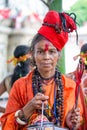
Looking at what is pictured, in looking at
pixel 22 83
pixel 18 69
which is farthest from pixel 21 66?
pixel 22 83

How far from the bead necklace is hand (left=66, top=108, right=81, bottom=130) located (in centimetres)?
6

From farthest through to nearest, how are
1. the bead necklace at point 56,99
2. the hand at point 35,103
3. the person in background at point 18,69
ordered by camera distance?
the person in background at point 18,69, the bead necklace at point 56,99, the hand at point 35,103

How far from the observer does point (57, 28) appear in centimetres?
304

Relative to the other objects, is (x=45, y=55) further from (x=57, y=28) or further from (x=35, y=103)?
(x=35, y=103)

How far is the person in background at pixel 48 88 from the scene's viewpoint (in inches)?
117

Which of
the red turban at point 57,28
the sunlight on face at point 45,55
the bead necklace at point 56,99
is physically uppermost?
the red turban at point 57,28

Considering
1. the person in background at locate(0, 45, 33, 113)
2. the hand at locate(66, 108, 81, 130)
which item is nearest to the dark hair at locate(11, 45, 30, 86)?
the person in background at locate(0, 45, 33, 113)

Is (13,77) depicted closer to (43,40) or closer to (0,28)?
(43,40)

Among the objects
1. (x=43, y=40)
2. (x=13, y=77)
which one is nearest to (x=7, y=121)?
(x=43, y=40)

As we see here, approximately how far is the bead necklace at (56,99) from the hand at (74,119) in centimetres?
6

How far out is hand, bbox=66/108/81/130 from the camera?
295 centimetres

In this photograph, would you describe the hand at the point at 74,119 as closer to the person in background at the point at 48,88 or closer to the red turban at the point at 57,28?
the person in background at the point at 48,88

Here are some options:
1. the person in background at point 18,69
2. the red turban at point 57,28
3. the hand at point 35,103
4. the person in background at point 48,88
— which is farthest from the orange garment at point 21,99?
the person in background at point 18,69

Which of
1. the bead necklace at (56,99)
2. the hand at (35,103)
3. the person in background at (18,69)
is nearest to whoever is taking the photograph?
the hand at (35,103)
